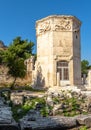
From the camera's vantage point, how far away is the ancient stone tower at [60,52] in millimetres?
26844

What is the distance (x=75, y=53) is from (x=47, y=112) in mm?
13807

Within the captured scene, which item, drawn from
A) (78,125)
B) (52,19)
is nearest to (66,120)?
(78,125)

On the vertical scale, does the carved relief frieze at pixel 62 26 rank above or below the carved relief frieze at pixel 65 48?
above

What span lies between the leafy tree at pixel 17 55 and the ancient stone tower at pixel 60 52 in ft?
8.57

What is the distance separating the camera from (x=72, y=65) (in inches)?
1064

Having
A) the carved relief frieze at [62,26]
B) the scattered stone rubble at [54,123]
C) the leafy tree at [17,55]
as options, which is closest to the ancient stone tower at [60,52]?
the carved relief frieze at [62,26]

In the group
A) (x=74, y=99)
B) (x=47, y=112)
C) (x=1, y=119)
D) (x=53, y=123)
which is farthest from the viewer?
(x=74, y=99)

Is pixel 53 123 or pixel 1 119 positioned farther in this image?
pixel 53 123

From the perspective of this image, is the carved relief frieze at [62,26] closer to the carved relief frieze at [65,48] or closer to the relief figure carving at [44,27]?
the relief figure carving at [44,27]

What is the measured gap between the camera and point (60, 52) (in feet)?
88.3

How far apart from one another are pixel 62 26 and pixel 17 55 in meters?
14.1

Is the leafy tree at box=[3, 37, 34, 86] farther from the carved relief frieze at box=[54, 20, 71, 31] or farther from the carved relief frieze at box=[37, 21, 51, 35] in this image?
the carved relief frieze at box=[54, 20, 71, 31]

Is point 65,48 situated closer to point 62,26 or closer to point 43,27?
point 62,26

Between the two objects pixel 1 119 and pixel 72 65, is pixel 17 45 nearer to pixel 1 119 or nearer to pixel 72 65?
pixel 72 65
